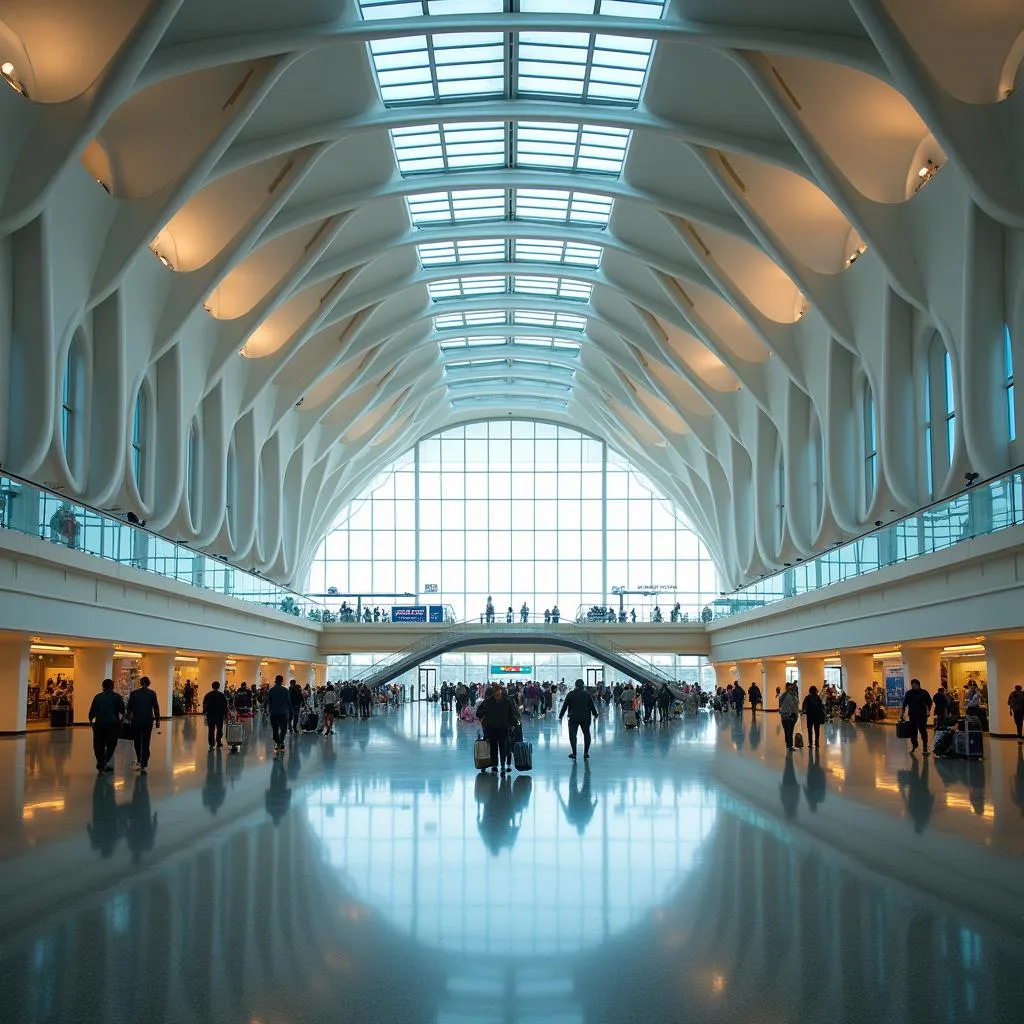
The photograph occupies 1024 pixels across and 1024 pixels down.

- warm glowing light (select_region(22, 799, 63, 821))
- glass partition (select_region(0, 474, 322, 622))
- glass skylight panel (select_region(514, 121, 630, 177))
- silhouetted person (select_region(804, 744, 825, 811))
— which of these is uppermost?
glass skylight panel (select_region(514, 121, 630, 177))

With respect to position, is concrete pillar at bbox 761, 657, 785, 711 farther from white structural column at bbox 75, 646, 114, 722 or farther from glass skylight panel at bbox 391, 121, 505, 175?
white structural column at bbox 75, 646, 114, 722

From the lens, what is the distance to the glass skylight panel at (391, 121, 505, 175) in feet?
98.2

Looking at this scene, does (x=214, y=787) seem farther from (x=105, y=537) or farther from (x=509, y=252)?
(x=509, y=252)

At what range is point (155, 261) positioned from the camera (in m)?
27.3

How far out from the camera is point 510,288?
4744cm

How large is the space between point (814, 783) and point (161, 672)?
75.5 feet

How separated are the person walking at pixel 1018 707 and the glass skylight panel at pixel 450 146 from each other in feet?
61.3

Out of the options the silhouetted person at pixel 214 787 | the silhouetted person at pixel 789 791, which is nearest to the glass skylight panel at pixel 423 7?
the silhouetted person at pixel 214 787

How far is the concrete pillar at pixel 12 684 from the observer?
71.6 ft

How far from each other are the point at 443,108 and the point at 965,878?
75.2 ft

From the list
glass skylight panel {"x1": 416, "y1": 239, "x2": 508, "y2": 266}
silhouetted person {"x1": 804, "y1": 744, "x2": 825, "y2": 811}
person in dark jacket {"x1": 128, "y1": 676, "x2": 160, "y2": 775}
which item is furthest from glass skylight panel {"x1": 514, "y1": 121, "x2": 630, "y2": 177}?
person in dark jacket {"x1": 128, "y1": 676, "x2": 160, "y2": 775}

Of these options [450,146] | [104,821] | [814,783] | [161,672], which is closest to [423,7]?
[450,146]

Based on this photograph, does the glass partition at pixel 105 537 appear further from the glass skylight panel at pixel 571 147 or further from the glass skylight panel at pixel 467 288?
the glass skylight panel at pixel 467 288

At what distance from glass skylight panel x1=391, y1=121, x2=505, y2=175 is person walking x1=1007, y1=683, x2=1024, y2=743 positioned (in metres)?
18.7
